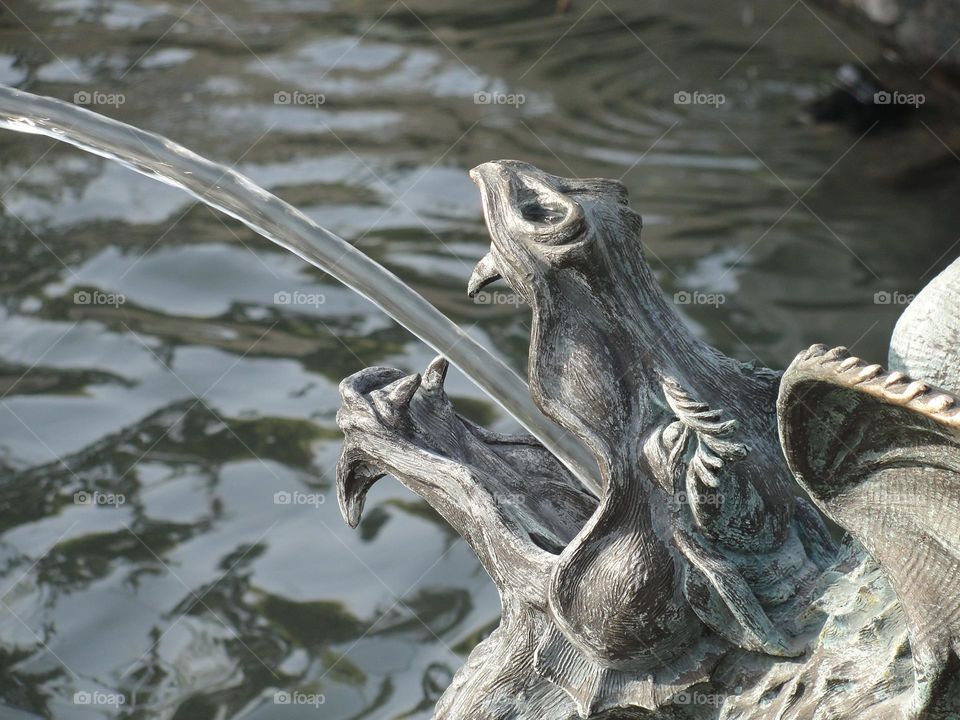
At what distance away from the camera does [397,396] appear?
1665mm

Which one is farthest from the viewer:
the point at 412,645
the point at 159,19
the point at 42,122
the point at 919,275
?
the point at 159,19

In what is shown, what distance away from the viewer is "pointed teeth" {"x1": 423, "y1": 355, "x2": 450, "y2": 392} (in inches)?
67.4

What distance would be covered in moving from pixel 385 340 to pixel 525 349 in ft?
1.44

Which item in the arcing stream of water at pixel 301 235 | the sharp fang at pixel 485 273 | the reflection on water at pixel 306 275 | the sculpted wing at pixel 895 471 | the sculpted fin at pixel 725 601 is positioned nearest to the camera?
the sculpted wing at pixel 895 471

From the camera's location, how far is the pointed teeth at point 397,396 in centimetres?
166

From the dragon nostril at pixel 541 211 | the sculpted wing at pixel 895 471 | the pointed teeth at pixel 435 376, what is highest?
the dragon nostril at pixel 541 211

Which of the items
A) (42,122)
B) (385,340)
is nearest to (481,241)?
(385,340)

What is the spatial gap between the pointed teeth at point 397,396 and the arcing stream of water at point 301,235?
0.23 meters

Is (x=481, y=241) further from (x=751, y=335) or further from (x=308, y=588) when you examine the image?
(x=308, y=588)

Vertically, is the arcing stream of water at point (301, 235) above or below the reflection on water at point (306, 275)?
above

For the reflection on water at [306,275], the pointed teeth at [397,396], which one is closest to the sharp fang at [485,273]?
the pointed teeth at [397,396]

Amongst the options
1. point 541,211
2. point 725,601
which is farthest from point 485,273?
point 725,601

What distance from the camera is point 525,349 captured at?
13.0 feet

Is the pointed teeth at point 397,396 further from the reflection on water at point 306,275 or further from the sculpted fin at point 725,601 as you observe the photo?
the reflection on water at point 306,275
